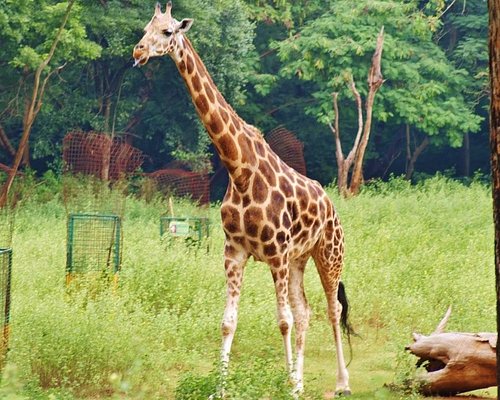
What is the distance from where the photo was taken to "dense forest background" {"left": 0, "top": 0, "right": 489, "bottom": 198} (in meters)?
28.9

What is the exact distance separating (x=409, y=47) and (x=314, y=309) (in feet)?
67.3

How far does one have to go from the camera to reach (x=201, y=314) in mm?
11875

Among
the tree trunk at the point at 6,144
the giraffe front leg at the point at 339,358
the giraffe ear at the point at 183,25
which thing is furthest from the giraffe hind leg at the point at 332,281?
the tree trunk at the point at 6,144

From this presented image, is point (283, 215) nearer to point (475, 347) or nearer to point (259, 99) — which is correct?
point (475, 347)

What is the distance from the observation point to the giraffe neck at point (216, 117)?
902 centimetres

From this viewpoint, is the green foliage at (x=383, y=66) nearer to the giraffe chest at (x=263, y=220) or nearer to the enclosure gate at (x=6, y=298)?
the giraffe chest at (x=263, y=220)

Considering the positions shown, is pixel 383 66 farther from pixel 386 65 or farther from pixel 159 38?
pixel 159 38

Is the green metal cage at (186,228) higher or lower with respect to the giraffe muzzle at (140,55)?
lower

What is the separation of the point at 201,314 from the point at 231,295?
279 centimetres

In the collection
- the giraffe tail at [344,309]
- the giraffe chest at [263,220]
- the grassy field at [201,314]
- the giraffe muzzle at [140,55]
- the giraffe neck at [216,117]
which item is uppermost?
the giraffe muzzle at [140,55]

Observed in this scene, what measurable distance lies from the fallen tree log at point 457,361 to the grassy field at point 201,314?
0.21 m

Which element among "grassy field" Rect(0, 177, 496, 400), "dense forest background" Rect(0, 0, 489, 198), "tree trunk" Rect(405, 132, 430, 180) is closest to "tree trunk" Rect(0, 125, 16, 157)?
"dense forest background" Rect(0, 0, 489, 198)

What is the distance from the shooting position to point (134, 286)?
12.7 meters

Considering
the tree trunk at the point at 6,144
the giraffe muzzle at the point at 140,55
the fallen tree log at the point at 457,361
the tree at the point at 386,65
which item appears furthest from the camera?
the tree at the point at 386,65
